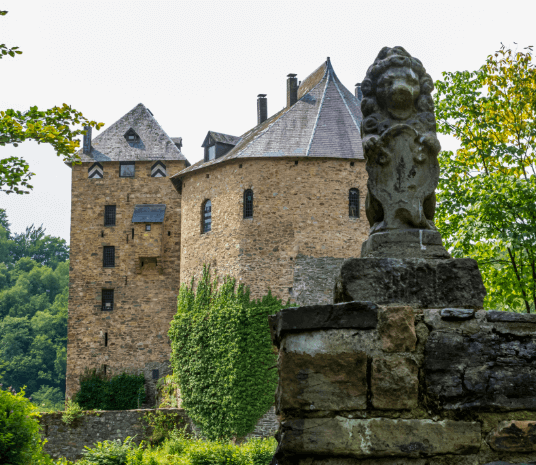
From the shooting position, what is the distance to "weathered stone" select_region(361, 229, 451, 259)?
3684 mm

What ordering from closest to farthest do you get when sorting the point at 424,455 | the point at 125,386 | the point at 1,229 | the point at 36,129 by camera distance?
the point at 424,455
the point at 36,129
the point at 125,386
the point at 1,229

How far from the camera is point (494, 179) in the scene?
611 inches

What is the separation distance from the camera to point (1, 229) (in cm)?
6956

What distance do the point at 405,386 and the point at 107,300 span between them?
31.7m

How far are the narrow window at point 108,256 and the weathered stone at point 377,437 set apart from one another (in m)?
31.8

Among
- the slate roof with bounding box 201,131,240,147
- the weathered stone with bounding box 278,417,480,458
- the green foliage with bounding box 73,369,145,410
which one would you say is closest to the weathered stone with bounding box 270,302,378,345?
the weathered stone with bounding box 278,417,480,458

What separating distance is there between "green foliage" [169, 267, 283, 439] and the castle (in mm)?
866

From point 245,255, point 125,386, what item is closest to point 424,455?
point 245,255

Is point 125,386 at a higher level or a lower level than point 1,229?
lower

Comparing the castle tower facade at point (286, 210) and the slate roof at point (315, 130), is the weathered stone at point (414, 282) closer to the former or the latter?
the castle tower facade at point (286, 210)

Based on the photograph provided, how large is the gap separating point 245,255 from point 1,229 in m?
51.3

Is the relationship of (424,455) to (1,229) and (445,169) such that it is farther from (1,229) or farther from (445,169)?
(1,229)

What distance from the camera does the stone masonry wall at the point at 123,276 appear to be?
32438 millimetres

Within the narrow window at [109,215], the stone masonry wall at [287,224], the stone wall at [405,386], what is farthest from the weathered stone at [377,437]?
the narrow window at [109,215]
